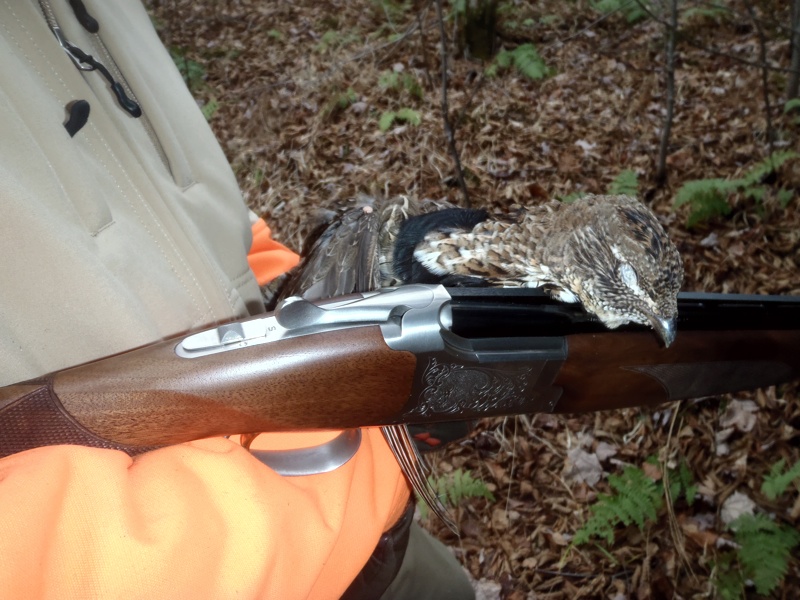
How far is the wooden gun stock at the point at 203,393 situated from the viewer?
1.47 m

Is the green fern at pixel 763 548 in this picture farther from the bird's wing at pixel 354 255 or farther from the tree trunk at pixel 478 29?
the tree trunk at pixel 478 29

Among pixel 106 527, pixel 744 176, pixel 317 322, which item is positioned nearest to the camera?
pixel 106 527

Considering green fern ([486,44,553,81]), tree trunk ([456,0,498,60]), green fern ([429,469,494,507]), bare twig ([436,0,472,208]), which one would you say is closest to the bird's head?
green fern ([429,469,494,507])

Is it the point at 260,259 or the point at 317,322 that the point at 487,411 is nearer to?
the point at 317,322

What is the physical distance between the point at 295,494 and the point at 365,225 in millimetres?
1988

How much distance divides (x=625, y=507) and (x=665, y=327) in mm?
2470

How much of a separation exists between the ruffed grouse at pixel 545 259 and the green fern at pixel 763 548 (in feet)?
7.64

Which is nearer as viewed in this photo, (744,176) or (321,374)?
(321,374)

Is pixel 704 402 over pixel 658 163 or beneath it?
beneath

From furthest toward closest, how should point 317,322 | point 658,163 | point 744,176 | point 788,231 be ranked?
point 658,163 → point 744,176 → point 788,231 → point 317,322

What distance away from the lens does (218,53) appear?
1200 centimetres

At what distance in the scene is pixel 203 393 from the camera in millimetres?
1572

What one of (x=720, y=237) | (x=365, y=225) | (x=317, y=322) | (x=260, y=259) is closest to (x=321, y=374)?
(x=317, y=322)

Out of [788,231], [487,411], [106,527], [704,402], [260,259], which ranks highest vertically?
[106,527]
